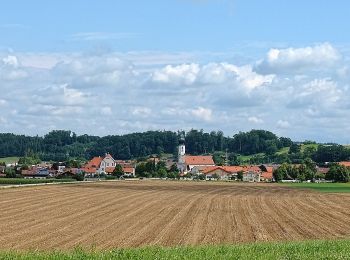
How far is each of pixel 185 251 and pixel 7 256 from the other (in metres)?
5.56

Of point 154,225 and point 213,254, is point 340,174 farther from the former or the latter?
point 213,254

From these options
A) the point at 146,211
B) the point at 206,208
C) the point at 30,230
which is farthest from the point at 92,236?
the point at 206,208

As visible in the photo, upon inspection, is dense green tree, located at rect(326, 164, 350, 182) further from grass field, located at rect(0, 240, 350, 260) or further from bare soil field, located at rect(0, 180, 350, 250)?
grass field, located at rect(0, 240, 350, 260)

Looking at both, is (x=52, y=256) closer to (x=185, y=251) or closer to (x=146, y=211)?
(x=185, y=251)

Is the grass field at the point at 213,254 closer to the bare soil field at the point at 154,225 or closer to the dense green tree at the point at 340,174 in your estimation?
the bare soil field at the point at 154,225

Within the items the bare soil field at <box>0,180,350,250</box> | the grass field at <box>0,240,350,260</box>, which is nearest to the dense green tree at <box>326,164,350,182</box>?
the bare soil field at <box>0,180,350,250</box>

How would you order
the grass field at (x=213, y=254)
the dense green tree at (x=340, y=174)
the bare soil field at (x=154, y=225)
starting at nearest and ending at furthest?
the grass field at (x=213, y=254), the bare soil field at (x=154, y=225), the dense green tree at (x=340, y=174)

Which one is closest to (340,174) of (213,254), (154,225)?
(154,225)

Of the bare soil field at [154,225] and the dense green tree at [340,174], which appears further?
the dense green tree at [340,174]

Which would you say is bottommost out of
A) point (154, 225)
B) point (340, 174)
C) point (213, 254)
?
point (154, 225)

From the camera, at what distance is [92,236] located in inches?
1436

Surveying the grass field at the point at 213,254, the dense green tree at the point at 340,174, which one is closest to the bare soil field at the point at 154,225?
the grass field at the point at 213,254

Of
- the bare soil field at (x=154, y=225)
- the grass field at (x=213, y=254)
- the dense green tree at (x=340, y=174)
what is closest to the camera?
the grass field at (x=213, y=254)

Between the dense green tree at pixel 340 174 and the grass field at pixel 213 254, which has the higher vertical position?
the dense green tree at pixel 340 174
